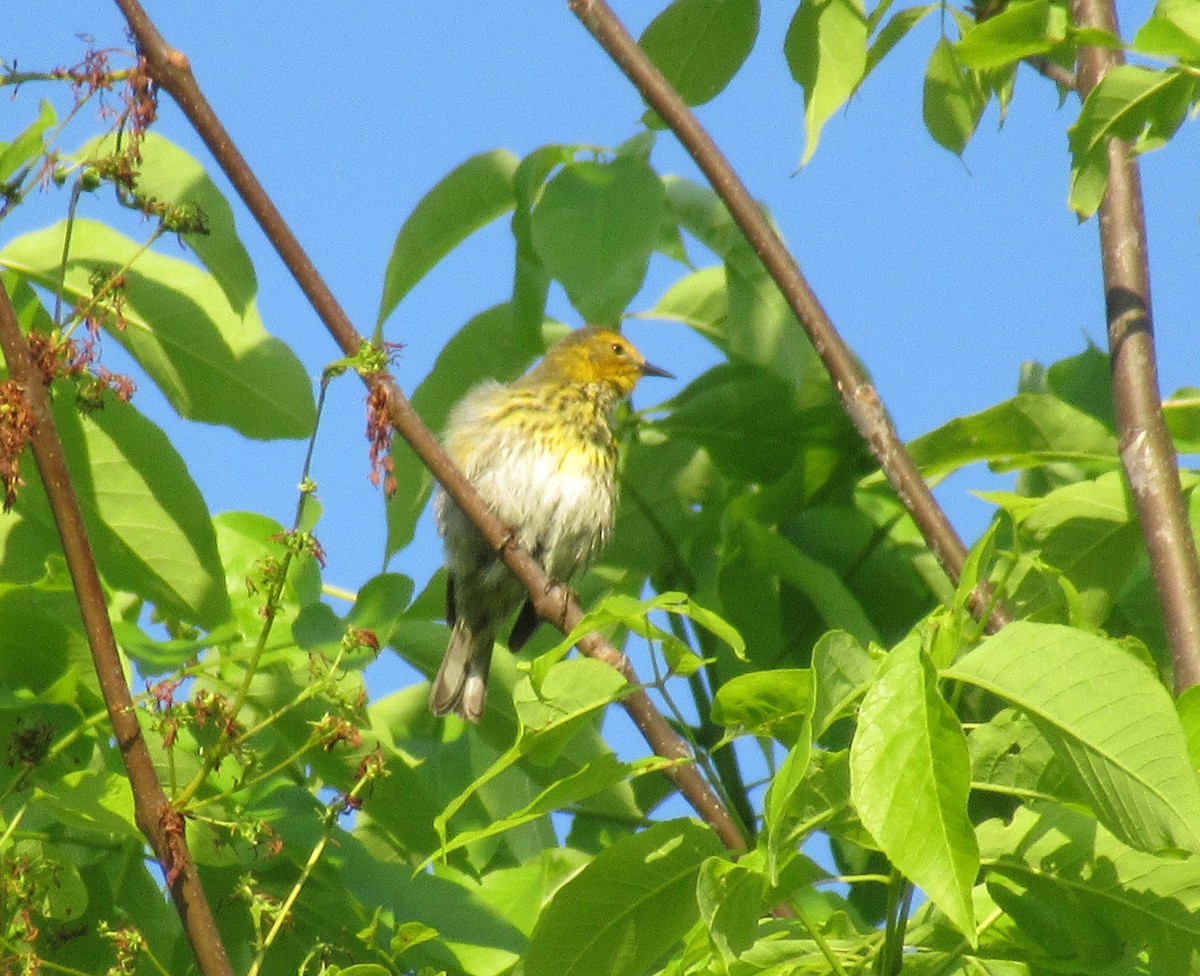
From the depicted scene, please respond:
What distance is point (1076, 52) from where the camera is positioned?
3.64 m

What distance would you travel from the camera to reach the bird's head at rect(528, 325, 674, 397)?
691cm

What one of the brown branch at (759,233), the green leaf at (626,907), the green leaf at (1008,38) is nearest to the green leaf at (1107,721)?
the green leaf at (626,907)

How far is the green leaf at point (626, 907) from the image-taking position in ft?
7.43

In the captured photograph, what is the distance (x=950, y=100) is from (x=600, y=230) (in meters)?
0.84

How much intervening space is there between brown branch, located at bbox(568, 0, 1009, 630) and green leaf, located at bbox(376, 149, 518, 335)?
49 centimetres

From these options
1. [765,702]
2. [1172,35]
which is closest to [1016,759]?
[765,702]

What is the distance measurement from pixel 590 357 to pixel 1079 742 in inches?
210

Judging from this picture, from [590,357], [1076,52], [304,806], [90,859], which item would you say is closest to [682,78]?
[1076,52]

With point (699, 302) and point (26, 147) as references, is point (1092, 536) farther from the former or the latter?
point (26, 147)

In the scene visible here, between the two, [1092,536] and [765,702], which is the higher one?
[1092,536]

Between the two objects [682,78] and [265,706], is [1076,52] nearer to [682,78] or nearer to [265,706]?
[682,78]

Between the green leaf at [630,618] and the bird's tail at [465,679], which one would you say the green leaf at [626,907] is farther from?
the bird's tail at [465,679]

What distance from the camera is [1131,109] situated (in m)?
2.60

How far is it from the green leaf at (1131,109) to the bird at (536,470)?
371 centimetres
